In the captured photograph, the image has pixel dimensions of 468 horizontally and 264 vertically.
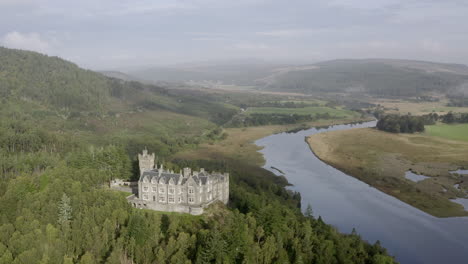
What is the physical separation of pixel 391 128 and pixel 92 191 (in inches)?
5274

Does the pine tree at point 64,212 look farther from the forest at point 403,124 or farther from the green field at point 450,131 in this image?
the green field at point 450,131

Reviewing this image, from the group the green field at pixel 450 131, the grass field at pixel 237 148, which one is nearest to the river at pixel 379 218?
the grass field at pixel 237 148

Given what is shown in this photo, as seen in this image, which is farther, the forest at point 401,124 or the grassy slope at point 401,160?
the forest at point 401,124

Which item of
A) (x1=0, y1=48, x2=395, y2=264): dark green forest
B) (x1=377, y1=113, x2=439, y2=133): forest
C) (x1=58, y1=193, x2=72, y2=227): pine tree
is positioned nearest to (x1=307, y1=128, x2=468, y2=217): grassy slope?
(x1=377, y1=113, x2=439, y2=133): forest

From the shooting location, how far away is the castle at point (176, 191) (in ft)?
199

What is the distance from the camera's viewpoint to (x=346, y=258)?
52.8 m

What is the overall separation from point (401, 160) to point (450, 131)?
58.0 metres

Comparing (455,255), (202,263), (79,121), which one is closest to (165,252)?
(202,263)

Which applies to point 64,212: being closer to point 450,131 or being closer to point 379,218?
point 379,218

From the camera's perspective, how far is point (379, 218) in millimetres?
76312

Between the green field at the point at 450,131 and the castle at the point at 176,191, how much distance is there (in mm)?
120807

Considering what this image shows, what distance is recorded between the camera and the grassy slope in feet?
282


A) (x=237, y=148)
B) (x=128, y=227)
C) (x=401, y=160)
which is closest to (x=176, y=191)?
(x=128, y=227)

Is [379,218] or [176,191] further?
[379,218]
